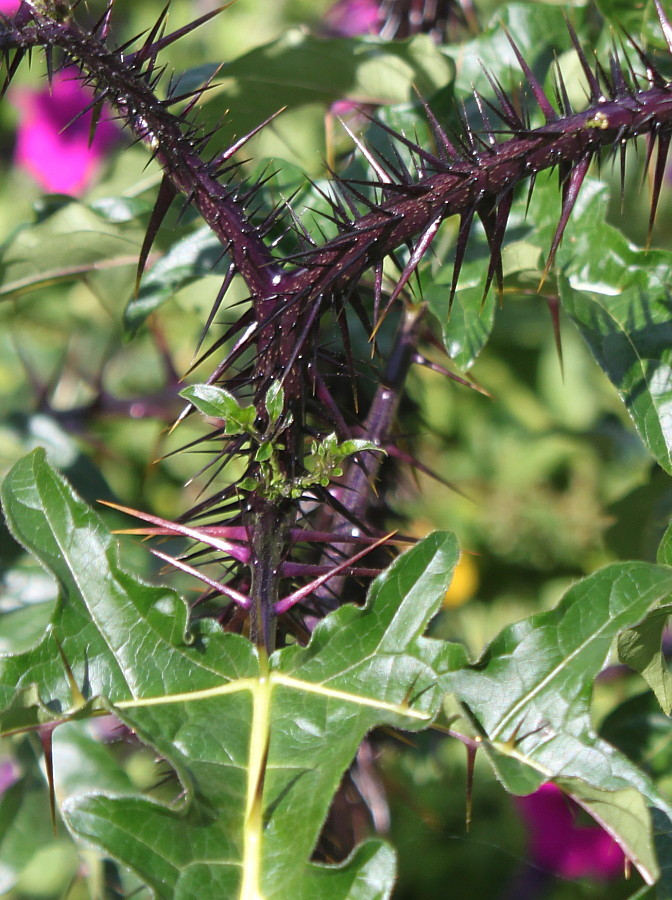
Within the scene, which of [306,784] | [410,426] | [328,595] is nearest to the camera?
[306,784]

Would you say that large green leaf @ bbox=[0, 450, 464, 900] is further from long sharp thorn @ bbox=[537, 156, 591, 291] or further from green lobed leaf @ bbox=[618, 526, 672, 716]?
long sharp thorn @ bbox=[537, 156, 591, 291]

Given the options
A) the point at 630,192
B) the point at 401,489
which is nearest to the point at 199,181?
the point at 401,489

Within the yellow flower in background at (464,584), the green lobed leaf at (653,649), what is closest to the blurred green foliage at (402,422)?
the yellow flower in background at (464,584)

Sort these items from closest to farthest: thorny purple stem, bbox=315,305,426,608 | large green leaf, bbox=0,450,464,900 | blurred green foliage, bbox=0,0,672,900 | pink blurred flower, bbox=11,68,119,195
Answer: large green leaf, bbox=0,450,464,900 < thorny purple stem, bbox=315,305,426,608 < blurred green foliage, bbox=0,0,672,900 < pink blurred flower, bbox=11,68,119,195

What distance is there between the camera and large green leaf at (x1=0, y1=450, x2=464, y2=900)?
2.00ft

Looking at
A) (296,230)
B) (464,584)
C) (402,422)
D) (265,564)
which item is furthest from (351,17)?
(265,564)

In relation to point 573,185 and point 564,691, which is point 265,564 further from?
point 573,185

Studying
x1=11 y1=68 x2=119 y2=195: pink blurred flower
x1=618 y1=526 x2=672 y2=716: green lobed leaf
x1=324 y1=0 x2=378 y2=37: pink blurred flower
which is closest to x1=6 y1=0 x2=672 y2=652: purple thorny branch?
x1=618 y1=526 x2=672 y2=716: green lobed leaf

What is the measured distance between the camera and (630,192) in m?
2.28

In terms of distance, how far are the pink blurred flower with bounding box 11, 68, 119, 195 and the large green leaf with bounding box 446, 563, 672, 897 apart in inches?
86.1

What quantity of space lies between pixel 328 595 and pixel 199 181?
431mm

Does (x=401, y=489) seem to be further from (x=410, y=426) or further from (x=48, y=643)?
(x=48, y=643)

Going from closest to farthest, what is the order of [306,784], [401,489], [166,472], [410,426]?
[306,784] < [410,426] < [401,489] < [166,472]

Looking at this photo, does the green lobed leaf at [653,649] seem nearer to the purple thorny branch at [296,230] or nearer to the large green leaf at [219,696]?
the large green leaf at [219,696]
